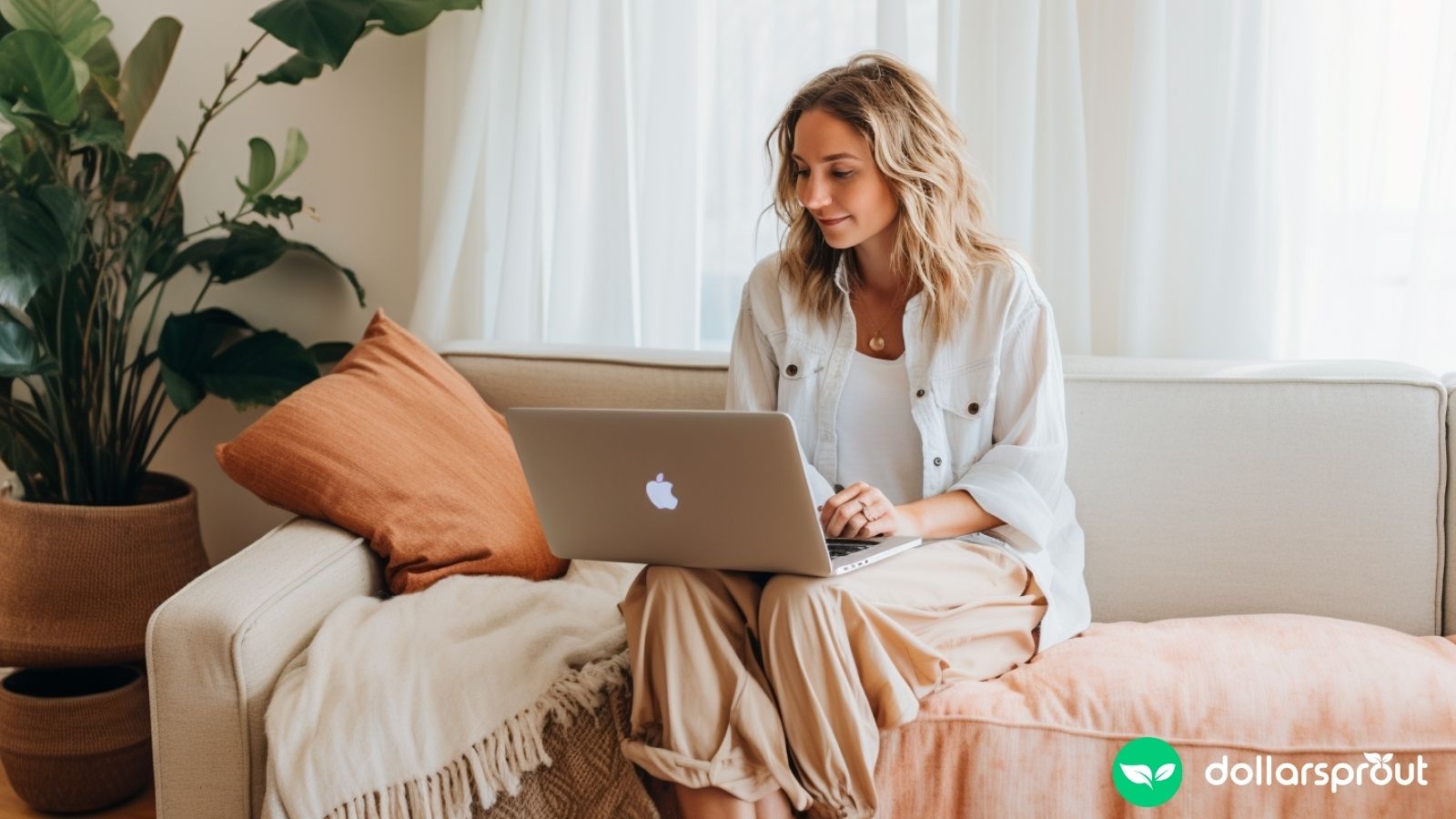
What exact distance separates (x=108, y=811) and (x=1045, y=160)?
6.60 ft

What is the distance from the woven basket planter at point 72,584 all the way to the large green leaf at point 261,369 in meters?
0.35

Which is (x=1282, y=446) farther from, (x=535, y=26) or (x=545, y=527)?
(x=535, y=26)

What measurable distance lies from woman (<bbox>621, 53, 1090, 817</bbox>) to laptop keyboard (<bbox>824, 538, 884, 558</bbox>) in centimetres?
1

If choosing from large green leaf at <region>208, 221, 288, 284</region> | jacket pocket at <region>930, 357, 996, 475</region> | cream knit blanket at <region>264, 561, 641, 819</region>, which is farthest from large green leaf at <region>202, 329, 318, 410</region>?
jacket pocket at <region>930, 357, 996, 475</region>

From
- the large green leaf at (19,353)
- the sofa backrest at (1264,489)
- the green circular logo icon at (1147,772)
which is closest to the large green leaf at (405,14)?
the large green leaf at (19,353)

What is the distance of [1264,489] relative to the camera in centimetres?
183

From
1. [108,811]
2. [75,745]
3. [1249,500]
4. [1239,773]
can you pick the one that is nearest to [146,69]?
[75,745]

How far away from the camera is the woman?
1376 millimetres

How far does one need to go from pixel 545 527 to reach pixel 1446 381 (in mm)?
1353

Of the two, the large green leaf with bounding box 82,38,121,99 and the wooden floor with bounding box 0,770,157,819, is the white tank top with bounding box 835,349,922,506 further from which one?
→ the large green leaf with bounding box 82,38,121,99

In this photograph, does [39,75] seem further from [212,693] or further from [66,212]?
[212,693]

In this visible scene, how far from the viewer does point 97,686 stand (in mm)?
2285

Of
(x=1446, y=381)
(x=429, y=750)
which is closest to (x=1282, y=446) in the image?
→ (x=1446, y=381)

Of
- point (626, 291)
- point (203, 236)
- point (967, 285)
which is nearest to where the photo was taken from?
point (967, 285)
